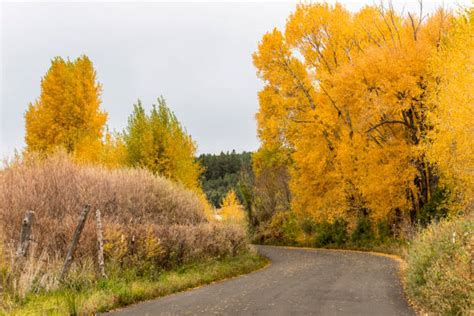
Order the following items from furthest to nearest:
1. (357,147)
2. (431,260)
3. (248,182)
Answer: (248,182), (357,147), (431,260)

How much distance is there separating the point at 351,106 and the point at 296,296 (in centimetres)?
1808

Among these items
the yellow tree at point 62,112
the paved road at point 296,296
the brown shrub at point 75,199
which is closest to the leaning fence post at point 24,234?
the brown shrub at point 75,199

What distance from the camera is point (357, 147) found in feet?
94.5

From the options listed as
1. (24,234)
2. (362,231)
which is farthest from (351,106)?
(24,234)

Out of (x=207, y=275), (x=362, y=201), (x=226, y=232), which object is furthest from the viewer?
(x=362, y=201)

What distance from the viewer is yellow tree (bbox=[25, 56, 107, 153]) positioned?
133 ft

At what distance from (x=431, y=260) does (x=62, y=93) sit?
118ft

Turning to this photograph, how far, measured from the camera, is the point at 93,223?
15945 millimetres

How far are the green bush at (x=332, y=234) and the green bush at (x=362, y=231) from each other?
121 cm

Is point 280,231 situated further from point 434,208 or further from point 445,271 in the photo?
point 445,271

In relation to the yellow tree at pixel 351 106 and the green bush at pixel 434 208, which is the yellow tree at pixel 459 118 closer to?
the yellow tree at pixel 351 106

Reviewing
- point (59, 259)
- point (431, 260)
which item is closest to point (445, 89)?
point (431, 260)

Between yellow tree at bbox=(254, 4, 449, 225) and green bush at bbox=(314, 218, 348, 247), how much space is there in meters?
1.70

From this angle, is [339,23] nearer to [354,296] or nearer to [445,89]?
[445,89]
